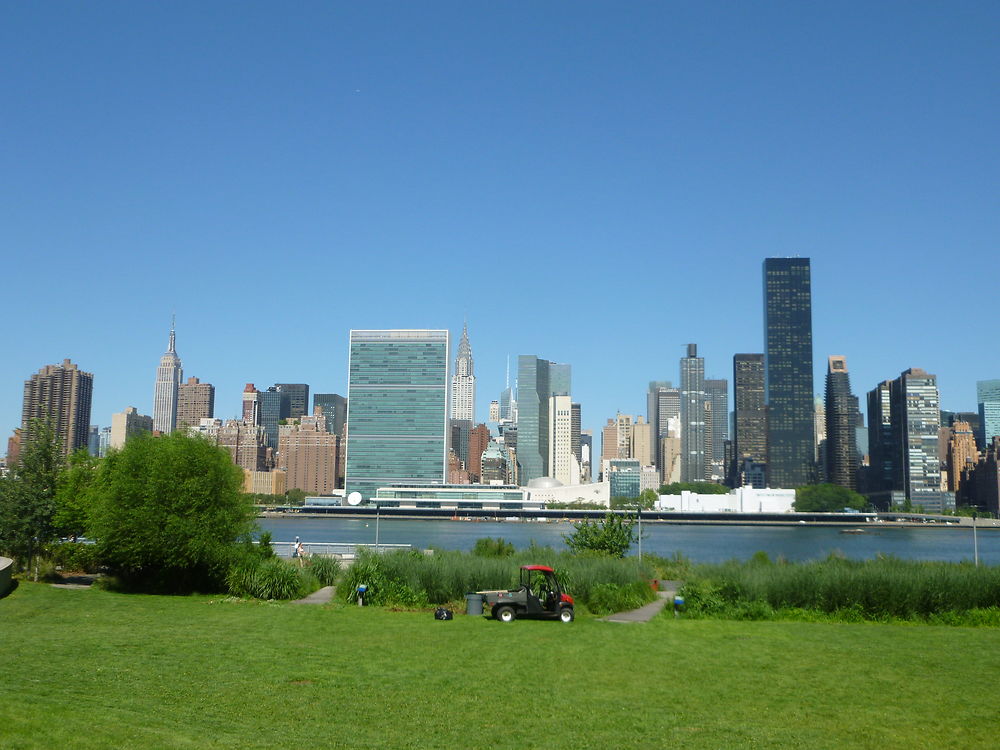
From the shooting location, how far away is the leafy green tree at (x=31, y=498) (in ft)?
106

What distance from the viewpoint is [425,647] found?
19.5 m

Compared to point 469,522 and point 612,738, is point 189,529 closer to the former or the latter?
point 612,738

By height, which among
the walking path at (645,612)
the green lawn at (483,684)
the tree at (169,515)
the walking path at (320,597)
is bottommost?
the walking path at (320,597)

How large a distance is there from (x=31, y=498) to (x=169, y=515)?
623cm

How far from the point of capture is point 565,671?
670 inches

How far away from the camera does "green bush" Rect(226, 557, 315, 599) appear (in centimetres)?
2941

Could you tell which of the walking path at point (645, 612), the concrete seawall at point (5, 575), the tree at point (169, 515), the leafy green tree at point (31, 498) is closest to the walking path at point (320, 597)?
the tree at point (169, 515)

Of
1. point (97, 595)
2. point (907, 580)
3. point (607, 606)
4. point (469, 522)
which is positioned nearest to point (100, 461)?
point (97, 595)

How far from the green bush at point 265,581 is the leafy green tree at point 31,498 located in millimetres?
7905

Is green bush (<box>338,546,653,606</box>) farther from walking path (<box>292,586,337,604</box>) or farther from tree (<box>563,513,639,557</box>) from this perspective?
tree (<box>563,513,639,557</box>)

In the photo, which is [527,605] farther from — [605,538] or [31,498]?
[31,498]

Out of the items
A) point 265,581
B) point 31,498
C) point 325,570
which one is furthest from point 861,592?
point 31,498

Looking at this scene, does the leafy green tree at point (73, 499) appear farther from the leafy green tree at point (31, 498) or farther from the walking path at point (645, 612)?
the walking path at point (645, 612)

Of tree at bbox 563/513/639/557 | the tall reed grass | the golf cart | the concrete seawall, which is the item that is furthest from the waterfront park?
tree at bbox 563/513/639/557
